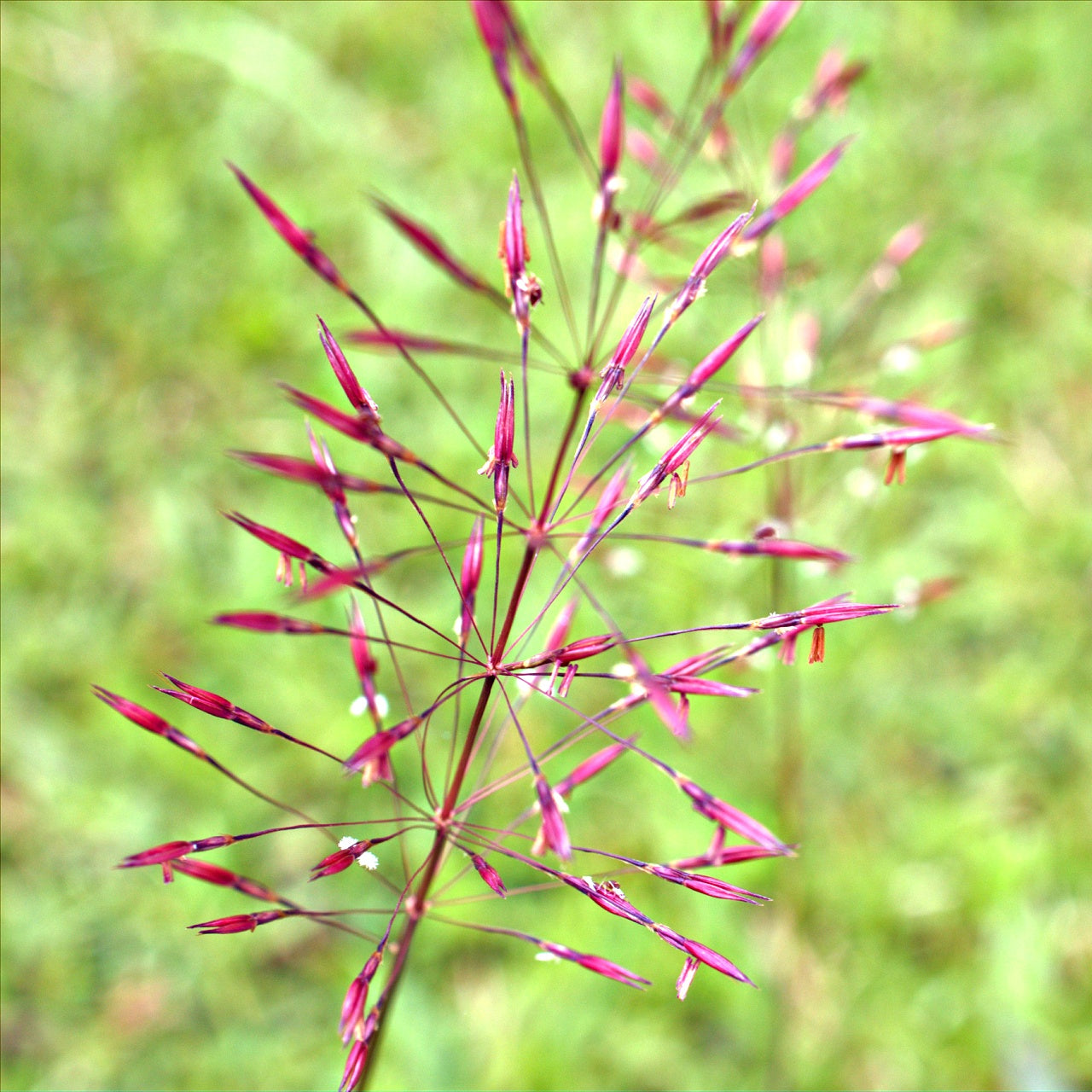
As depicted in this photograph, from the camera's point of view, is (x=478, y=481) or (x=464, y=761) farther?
(x=478, y=481)

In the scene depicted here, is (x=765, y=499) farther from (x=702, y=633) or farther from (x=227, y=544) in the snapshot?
(x=227, y=544)

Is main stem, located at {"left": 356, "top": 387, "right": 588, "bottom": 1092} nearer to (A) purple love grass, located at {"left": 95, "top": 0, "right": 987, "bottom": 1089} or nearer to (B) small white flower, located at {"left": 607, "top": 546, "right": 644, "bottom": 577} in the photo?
(A) purple love grass, located at {"left": 95, "top": 0, "right": 987, "bottom": 1089}

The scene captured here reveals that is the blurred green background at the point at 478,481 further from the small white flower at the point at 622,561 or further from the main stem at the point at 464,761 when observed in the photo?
the main stem at the point at 464,761

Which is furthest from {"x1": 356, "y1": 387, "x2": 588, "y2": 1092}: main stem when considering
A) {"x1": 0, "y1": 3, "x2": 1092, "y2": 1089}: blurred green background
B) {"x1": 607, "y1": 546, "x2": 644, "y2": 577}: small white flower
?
{"x1": 0, "y1": 3, "x2": 1092, "y2": 1089}: blurred green background

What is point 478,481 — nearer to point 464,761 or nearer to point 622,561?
point 622,561

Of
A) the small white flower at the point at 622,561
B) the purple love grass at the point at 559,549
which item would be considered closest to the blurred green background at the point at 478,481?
the purple love grass at the point at 559,549

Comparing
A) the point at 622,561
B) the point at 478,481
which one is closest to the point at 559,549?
the point at 622,561

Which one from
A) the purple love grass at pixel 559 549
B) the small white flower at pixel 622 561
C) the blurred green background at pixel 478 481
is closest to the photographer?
the purple love grass at pixel 559 549

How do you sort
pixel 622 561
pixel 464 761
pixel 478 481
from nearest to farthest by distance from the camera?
1. pixel 464 761
2. pixel 622 561
3. pixel 478 481
